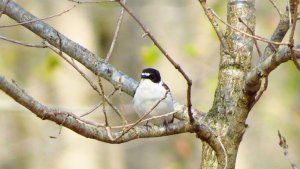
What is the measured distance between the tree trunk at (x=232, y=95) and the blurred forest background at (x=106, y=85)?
4921 millimetres

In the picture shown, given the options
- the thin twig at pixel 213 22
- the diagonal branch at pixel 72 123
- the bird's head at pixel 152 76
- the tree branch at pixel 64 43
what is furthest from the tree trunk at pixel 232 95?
the bird's head at pixel 152 76

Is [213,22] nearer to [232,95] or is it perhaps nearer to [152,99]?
[232,95]

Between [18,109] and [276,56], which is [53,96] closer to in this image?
[18,109]

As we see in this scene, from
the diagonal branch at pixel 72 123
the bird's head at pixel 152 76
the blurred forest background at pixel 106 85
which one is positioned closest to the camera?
the diagonal branch at pixel 72 123

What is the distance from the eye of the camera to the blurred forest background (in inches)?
383

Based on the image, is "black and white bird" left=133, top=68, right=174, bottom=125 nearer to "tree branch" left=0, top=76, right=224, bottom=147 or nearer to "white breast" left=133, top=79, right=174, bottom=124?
"white breast" left=133, top=79, right=174, bottom=124

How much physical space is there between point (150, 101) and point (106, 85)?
15.7ft

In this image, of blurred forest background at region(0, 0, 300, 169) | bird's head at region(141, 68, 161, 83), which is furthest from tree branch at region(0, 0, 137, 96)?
blurred forest background at region(0, 0, 300, 169)

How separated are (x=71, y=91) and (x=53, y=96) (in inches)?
9.5

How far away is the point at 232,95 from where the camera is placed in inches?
161

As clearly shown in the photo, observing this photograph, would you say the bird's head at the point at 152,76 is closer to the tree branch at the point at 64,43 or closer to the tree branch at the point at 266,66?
the tree branch at the point at 64,43

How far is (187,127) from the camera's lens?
12.5 ft

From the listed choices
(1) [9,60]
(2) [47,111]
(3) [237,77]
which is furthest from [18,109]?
(2) [47,111]

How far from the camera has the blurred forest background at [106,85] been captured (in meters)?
9.73
